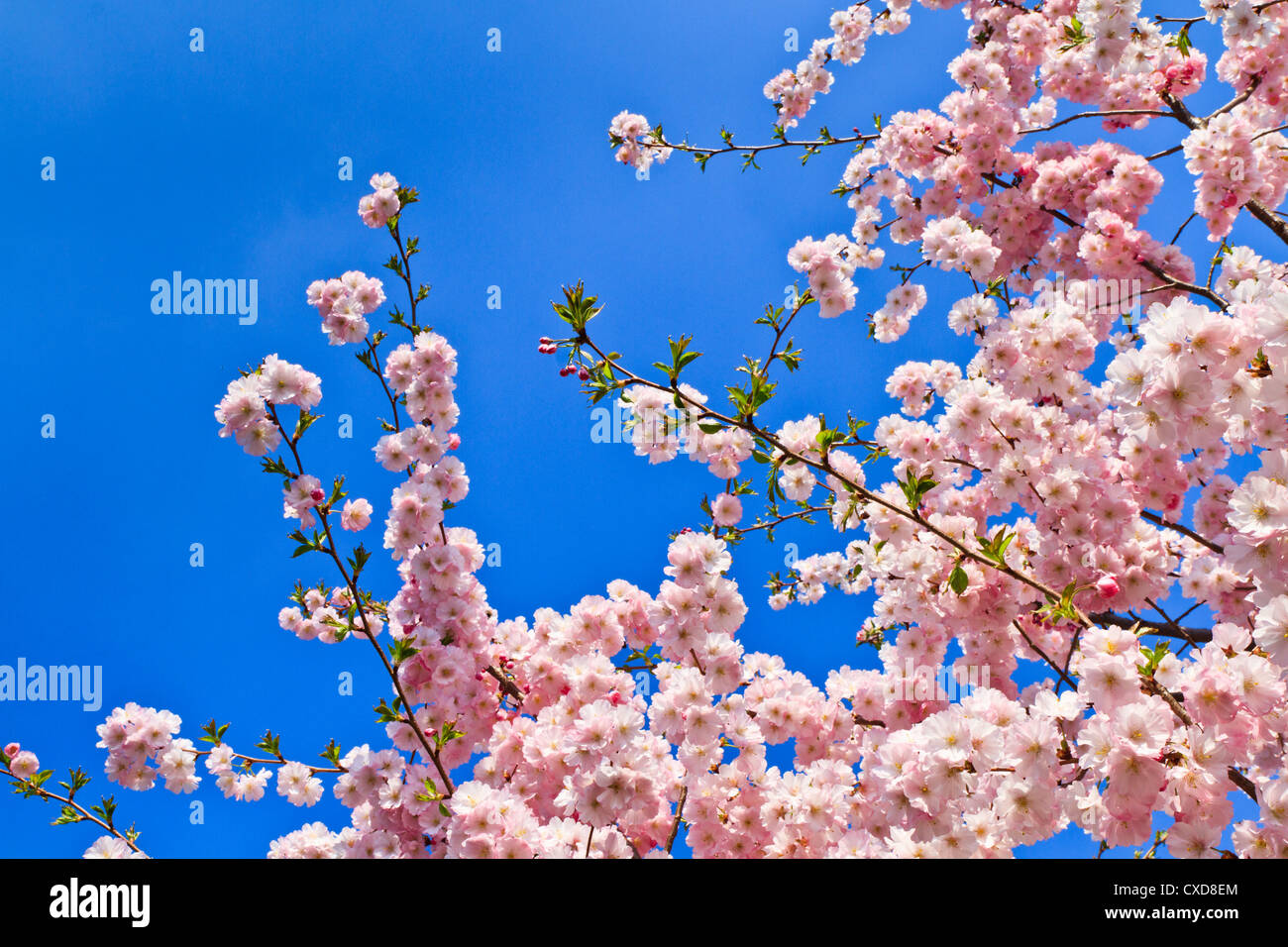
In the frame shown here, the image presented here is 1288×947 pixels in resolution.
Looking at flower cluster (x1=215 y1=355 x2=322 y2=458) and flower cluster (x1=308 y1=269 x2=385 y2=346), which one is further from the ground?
flower cluster (x1=308 y1=269 x2=385 y2=346)

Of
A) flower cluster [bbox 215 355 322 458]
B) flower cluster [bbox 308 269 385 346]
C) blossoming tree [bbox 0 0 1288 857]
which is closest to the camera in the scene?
blossoming tree [bbox 0 0 1288 857]

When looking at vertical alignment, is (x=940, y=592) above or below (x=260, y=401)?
below

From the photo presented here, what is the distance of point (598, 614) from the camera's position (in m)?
4.03

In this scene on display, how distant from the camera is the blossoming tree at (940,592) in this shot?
7.41 ft

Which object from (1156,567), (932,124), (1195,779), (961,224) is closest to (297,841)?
(1195,779)

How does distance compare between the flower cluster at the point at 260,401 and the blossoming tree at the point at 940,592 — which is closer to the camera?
the blossoming tree at the point at 940,592

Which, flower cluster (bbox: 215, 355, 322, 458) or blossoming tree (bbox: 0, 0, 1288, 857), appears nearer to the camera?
blossoming tree (bbox: 0, 0, 1288, 857)

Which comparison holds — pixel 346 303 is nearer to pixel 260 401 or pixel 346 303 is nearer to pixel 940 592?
pixel 260 401

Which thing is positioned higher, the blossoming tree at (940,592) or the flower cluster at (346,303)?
the flower cluster at (346,303)

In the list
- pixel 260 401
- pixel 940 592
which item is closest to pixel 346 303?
pixel 260 401

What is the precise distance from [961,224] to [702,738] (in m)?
4.31

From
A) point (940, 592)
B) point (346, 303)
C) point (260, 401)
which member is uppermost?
point (346, 303)

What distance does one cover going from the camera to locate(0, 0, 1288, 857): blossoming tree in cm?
226

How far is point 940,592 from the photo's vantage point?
3621 millimetres
